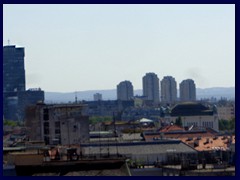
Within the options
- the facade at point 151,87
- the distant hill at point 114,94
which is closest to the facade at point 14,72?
the facade at point 151,87

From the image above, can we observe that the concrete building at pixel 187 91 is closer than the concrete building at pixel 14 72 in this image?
No

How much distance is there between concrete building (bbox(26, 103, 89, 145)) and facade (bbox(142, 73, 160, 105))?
51322 mm

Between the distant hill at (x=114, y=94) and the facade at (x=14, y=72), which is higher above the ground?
the facade at (x=14, y=72)

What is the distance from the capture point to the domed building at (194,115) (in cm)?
4089

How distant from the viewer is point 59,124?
21094 mm

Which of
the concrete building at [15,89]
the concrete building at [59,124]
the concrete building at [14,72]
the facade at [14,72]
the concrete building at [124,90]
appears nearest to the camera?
the concrete building at [59,124]

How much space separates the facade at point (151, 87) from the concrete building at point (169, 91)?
2.01 feet

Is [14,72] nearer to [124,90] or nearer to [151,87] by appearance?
[151,87]

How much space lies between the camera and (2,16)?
80.8 inches

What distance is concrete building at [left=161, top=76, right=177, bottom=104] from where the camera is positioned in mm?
73406

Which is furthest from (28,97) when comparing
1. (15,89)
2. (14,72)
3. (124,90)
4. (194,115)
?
(124,90)

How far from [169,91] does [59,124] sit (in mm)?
54004

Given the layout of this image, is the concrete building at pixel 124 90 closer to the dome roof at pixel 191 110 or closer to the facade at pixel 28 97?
the facade at pixel 28 97
